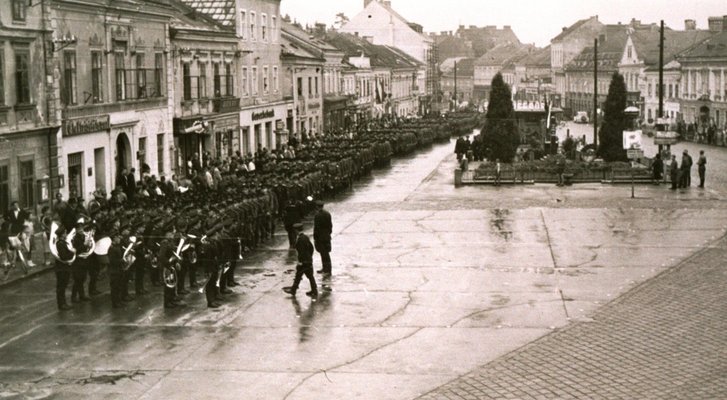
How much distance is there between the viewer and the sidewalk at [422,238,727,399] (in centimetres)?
1427

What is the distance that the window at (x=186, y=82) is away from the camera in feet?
149

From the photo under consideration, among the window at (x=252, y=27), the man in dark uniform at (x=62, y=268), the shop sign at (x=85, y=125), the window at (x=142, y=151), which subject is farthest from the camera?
the window at (x=252, y=27)

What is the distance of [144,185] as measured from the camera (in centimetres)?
3225

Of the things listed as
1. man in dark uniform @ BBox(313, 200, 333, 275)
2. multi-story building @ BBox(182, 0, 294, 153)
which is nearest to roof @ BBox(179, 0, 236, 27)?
multi-story building @ BBox(182, 0, 294, 153)

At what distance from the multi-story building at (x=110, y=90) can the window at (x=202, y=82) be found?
3.92 metres

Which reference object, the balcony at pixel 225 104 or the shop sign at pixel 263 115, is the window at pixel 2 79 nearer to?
the balcony at pixel 225 104

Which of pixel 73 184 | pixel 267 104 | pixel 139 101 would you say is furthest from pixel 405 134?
pixel 73 184

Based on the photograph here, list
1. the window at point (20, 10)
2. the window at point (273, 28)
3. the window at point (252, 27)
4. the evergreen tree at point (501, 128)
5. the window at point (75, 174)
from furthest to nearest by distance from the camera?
the window at point (273, 28)
the window at point (252, 27)
the evergreen tree at point (501, 128)
the window at point (75, 174)
the window at point (20, 10)

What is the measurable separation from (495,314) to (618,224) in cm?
1199

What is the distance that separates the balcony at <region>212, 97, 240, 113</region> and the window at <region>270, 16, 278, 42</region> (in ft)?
30.8

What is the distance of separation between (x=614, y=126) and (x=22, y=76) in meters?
26.8

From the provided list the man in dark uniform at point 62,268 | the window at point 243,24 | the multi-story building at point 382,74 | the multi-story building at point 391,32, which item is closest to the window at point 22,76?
the man in dark uniform at point 62,268

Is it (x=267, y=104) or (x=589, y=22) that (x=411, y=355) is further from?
(x=589, y=22)

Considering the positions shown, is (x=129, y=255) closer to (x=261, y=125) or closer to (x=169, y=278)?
(x=169, y=278)
